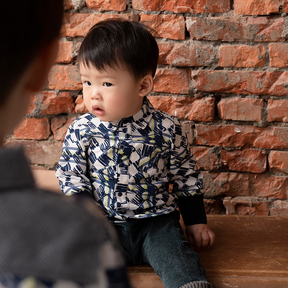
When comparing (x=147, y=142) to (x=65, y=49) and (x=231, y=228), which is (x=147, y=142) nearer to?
(x=231, y=228)

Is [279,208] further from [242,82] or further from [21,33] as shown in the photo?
[21,33]

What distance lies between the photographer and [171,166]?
3.43 ft

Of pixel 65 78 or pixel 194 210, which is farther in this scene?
pixel 65 78

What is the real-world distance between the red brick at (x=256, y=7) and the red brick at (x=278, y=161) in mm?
472

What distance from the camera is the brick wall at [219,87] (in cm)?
115

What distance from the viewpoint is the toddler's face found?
3.02 feet

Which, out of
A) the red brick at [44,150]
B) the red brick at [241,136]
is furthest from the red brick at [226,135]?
the red brick at [44,150]

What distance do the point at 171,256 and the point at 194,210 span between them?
209mm

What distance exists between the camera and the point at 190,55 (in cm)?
119

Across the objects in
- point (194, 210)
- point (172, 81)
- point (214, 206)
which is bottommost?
point (214, 206)

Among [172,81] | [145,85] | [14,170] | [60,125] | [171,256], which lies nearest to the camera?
[14,170]

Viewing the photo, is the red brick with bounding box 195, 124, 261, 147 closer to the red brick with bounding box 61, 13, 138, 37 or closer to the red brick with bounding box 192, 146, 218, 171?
the red brick with bounding box 192, 146, 218, 171

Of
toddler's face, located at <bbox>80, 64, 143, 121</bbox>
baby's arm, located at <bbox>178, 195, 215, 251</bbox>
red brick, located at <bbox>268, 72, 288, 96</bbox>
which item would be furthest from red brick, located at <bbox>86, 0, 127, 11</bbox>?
baby's arm, located at <bbox>178, 195, 215, 251</bbox>

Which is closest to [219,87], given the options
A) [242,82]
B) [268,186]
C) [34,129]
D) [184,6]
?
[242,82]
